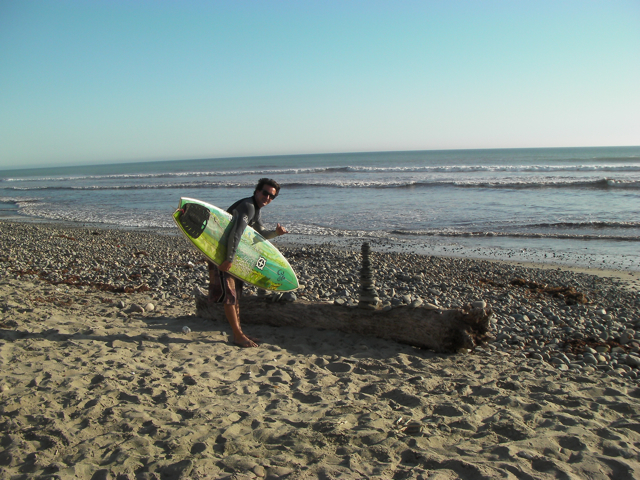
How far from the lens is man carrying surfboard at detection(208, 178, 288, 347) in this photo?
15.0 feet

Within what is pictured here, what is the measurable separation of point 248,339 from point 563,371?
3391mm

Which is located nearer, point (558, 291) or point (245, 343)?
point (245, 343)

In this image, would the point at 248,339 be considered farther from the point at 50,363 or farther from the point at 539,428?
the point at 539,428

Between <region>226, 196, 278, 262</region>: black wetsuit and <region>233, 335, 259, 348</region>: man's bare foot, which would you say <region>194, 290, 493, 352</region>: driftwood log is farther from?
<region>226, 196, 278, 262</region>: black wetsuit

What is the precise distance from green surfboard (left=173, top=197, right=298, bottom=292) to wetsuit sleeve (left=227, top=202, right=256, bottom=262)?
26 cm

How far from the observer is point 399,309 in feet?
15.8

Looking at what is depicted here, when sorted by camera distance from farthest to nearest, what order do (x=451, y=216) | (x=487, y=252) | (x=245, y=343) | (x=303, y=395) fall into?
1. (x=451, y=216)
2. (x=487, y=252)
3. (x=245, y=343)
4. (x=303, y=395)

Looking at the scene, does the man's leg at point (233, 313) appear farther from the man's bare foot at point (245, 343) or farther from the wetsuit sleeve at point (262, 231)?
the wetsuit sleeve at point (262, 231)

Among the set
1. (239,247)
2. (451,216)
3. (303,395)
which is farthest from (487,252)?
(303,395)

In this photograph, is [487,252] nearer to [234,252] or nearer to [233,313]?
[233,313]

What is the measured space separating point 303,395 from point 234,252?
1.76 m

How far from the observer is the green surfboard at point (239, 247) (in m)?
4.85

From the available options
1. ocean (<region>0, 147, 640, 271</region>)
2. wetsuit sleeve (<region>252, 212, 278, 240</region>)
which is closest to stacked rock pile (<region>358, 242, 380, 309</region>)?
wetsuit sleeve (<region>252, 212, 278, 240</region>)

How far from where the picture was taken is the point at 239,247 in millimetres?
5074
